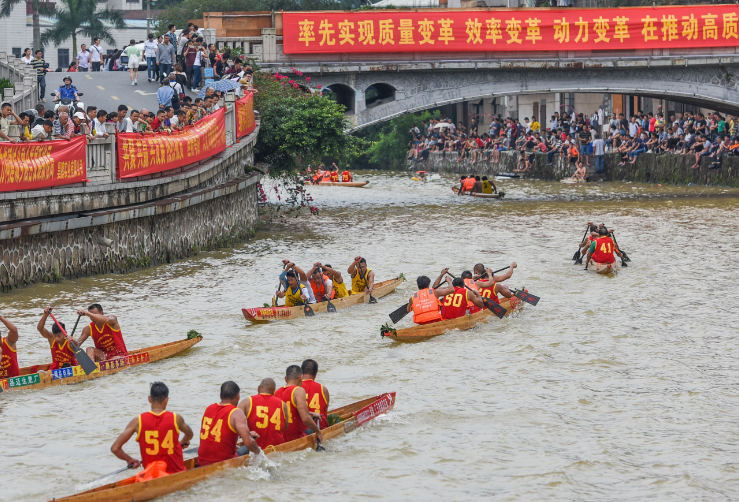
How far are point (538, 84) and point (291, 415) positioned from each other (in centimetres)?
3460

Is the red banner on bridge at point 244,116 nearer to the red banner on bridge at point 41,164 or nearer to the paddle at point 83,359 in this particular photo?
the red banner on bridge at point 41,164

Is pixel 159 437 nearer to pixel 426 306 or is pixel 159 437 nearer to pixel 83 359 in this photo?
pixel 83 359

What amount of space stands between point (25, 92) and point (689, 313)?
1937cm

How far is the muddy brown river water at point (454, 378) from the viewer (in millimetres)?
12375

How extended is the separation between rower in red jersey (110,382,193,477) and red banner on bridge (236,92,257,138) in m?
20.3

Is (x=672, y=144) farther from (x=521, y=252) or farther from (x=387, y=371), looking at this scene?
(x=387, y=371)

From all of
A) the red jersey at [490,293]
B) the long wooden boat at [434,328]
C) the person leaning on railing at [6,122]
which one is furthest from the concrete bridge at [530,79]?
the long wooden boat at [434,328]

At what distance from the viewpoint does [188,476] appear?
11.4 meters

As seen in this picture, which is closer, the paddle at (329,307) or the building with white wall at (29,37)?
the paddle at (329,307)

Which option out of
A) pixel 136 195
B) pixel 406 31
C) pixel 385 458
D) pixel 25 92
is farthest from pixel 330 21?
pixel 385 458

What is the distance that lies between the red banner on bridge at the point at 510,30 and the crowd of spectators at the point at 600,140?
397cm

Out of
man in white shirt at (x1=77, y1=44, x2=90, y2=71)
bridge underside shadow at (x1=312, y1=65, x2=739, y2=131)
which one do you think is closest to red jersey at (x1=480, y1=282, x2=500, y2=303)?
bridge underside shadow at (x1=312, y1=65, x2=739, y2=131)

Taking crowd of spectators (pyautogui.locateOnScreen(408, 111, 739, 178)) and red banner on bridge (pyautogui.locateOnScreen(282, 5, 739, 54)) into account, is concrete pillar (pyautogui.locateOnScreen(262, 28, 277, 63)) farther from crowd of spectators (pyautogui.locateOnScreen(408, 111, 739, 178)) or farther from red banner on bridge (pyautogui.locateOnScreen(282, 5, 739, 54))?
crowd of spectators (pyautogui.locateOnScreen(408, 111, 739, 178))

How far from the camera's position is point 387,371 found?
17156 millimetres
